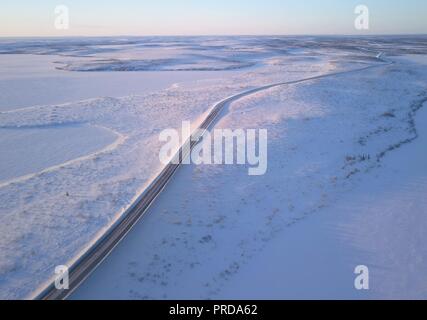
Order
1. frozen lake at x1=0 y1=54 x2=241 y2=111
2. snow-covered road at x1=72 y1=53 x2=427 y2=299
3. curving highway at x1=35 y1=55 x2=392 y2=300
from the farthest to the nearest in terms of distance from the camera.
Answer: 1. frozen lake at x1=0 y1=54 x2=241 y2=111
2. snow-covered road at x1=72 y1=53 x2=427 y2=299
3. curving highway at x1=35 y1=55 x2=392 y2=300

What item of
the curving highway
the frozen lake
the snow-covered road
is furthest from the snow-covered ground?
the frozen lake

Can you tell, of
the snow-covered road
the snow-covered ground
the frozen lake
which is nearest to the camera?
the snow-covered road

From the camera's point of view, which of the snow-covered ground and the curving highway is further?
the snow-covered ground

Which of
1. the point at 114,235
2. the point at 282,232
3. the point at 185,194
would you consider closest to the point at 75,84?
the point at 185,194

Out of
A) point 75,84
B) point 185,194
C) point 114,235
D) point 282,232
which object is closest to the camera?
point 114,235

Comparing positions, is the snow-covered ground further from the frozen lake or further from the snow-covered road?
the frozen lake

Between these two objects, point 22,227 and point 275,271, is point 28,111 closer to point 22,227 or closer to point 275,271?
point 22,227

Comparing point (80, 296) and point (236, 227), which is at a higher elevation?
point (236, 227)

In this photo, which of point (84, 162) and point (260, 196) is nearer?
point (260, 196)

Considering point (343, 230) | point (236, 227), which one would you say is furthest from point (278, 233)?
point (343, 230)

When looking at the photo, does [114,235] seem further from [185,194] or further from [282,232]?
[282,232]

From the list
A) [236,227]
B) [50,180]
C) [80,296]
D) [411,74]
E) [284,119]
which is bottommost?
[80,296]
